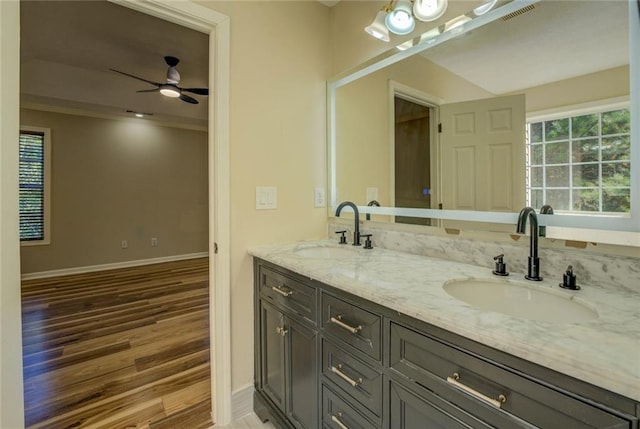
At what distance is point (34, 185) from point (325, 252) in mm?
4843

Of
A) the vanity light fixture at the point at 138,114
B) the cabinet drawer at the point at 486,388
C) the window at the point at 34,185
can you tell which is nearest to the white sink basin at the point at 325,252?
the cabinet drawer at the point at 486,388

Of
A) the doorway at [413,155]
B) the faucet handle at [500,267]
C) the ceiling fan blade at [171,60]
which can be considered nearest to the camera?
the faucet handle at [500,267]

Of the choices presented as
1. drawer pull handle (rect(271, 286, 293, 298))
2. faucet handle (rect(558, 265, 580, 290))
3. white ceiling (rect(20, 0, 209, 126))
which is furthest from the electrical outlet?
white ceiling (rect(20, 0, 209, 126))

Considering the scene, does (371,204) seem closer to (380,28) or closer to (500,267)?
(500,267)

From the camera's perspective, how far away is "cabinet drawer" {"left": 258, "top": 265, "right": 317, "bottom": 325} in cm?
Answer: 121

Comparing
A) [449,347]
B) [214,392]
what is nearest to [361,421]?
[449,347]

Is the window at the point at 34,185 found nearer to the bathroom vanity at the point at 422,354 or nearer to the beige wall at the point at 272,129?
the beige wall at the point at 272,129

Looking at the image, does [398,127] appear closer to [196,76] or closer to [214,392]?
[214,392]

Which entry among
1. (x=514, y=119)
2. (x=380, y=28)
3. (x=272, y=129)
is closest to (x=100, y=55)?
(x=272, y=129)

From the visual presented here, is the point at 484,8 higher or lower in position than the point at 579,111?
higher

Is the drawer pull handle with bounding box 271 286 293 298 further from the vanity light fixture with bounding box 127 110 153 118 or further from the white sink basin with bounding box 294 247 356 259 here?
the vanity light fixture with bounding box 127 110 153 118

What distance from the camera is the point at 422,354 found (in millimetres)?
780

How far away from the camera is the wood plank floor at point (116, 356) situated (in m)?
1.61

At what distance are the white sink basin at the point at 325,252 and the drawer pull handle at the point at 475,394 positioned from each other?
87cm
